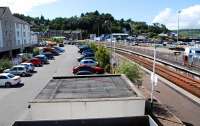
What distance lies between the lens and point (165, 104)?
24516 mm

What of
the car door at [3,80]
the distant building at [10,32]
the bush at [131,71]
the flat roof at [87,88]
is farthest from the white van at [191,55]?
the distant building at [10,32]

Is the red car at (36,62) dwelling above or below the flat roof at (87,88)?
below

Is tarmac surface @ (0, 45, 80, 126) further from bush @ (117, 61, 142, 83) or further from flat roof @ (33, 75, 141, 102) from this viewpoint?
bush @ (117, 61, 142, 83)

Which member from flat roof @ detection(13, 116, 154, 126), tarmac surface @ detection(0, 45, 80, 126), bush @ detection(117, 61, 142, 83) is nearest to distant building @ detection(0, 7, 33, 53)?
tarmac surface @ detection(0, 45, 80, 126)

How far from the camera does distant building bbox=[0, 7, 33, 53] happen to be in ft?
205

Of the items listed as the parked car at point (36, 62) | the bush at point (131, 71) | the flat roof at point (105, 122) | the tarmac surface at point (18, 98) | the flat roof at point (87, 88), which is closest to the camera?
the flat roof at point (105, 122)

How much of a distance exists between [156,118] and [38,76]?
2371 cm

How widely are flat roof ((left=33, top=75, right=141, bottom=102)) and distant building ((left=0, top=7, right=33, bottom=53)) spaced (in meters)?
38.7

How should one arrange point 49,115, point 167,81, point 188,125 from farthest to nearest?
point 167,81, point 188,125, point 49,115

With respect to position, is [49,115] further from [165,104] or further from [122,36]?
[122,36]

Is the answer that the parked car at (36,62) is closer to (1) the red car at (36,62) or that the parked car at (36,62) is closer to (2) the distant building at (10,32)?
(1) the red car at (36,62)

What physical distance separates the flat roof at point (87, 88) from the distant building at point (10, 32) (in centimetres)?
3872

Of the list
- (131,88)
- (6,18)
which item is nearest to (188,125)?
(131,88)

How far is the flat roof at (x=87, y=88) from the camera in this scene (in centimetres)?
A: 1850
